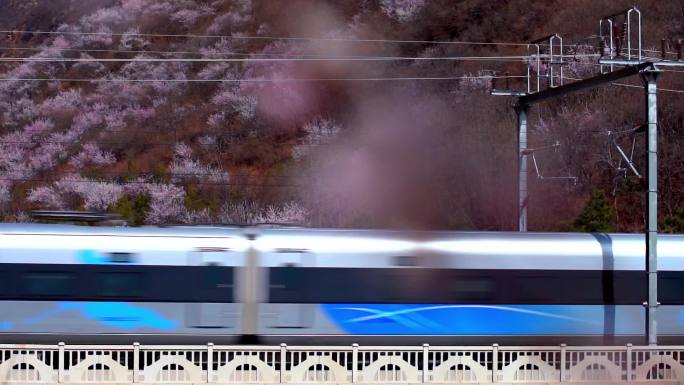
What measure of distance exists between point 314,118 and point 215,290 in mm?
8121

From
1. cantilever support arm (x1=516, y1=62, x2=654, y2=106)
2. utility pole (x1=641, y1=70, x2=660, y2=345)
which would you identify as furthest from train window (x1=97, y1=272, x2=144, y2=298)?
cantilever support arm (x1=516, y1=62, x2=654, y2=106)

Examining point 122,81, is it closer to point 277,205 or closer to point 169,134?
point 169,134

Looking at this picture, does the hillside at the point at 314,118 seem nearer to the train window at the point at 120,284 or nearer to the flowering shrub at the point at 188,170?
the flowering shrub at the point at 188,170

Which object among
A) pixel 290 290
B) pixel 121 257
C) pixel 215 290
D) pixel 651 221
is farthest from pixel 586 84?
pixel 121 257

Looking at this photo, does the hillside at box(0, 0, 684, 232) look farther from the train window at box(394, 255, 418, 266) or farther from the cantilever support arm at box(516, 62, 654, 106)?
the cantilever support arm at box(516, 62, 654, 106)

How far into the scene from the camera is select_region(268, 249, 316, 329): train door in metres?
16.3

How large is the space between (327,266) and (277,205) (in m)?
13.3

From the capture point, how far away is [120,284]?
16.2 meters

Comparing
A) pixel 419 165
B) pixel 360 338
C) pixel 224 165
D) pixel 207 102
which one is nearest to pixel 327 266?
pixel 360 338

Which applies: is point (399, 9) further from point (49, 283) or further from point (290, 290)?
point (49, 283)

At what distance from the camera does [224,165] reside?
37938 millimetres

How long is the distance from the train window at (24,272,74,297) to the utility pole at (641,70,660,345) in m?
10.2

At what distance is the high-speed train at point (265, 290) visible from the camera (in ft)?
52.6

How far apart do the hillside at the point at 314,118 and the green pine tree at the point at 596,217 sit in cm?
7
